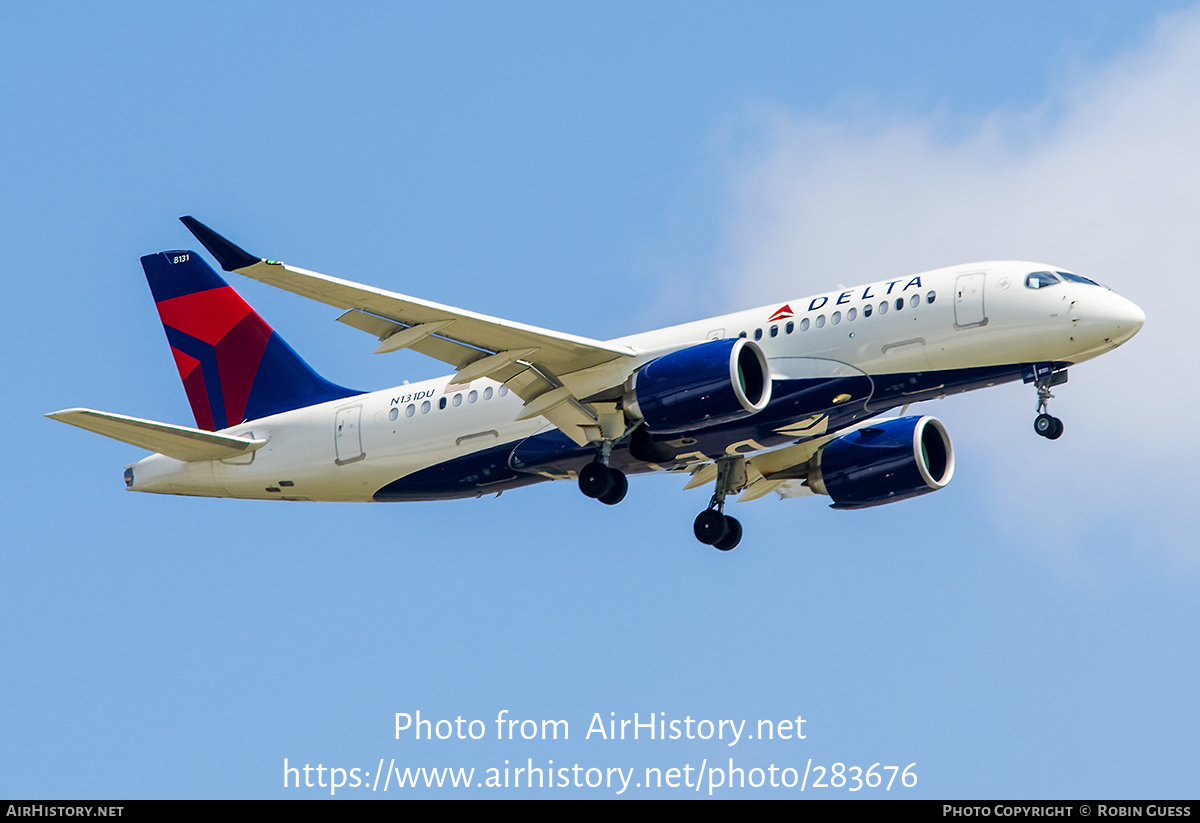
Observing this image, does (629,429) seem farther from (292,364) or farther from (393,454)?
(292,364)

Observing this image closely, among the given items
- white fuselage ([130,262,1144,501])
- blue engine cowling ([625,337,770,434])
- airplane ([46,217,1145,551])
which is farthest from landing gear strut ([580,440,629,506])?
blue engine cowling ([625,337,770,434])

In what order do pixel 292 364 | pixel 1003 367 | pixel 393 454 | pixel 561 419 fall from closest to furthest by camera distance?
1. pixel 1003 367
2. pixel 561 419
3. pixel 393 454
4. pixel 292 364

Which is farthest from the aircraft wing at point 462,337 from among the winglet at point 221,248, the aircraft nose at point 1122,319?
the aircraft nose at point 1122,319

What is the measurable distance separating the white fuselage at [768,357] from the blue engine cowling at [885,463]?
5.70 metres

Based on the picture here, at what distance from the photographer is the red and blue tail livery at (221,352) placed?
125 ft

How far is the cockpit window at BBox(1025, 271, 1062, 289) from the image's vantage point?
3092 cm

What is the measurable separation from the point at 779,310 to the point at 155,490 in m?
15.6

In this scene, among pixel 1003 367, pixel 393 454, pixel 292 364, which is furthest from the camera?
pixel 292 364

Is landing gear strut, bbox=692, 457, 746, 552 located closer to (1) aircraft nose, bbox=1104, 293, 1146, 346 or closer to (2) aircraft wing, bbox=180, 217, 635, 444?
(2) aircraft wing, bbox=180, 217, 635, 444

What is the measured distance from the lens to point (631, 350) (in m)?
33.1

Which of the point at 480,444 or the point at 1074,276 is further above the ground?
the point at 1074,276

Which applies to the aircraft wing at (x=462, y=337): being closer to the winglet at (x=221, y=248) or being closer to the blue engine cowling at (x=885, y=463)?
the winglet at (x=221, y=248)

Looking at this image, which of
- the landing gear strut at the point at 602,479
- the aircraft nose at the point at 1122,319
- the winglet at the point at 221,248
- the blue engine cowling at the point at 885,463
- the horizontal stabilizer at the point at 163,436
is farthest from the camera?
the blue engine cowling at the point at 885,463

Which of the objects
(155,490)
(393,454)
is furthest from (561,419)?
(155,490)
